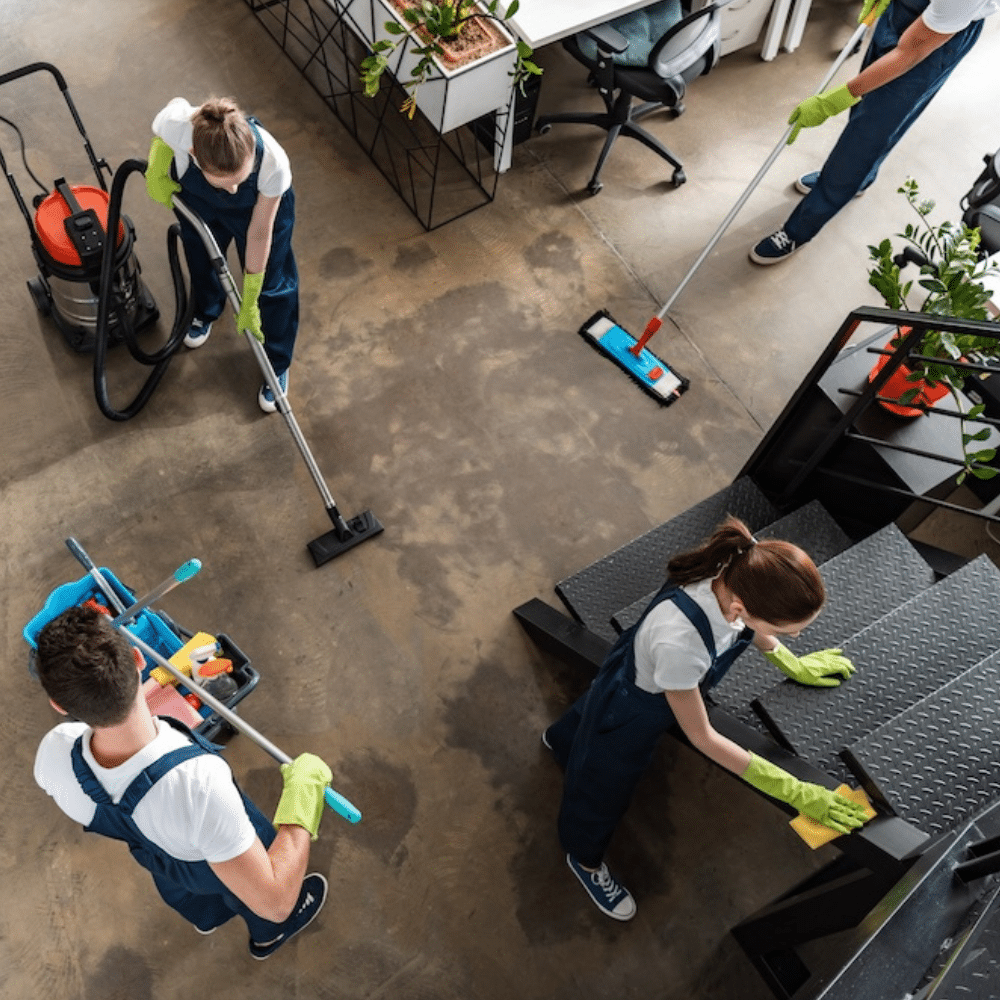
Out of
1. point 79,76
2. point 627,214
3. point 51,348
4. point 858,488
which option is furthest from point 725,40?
point 51,348

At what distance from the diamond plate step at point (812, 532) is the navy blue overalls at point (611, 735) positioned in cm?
64

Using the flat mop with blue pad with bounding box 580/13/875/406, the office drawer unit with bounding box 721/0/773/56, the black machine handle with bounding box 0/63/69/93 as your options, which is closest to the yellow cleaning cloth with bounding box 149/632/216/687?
the black machine handle with bounding box 0/63/69/93

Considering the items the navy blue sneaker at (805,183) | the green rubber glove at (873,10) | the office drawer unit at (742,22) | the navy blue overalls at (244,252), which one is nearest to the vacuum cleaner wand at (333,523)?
the navy blue overalls at (244,252)

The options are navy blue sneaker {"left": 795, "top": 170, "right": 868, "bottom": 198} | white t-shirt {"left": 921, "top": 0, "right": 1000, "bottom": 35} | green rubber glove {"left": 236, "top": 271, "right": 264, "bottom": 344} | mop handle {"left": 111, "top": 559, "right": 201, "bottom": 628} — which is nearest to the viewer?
mop handle {"left": 111, "top": 559, "right": 201, "bottom": 628}

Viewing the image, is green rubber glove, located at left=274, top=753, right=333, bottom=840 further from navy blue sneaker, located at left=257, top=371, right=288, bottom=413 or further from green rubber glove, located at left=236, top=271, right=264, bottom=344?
navy blue sneaker, located at left=257, top=371, right=288, bottom=413

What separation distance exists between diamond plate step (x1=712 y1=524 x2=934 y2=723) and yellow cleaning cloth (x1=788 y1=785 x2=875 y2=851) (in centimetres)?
47

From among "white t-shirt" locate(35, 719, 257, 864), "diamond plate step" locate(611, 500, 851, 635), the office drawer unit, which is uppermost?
the office drawer unit

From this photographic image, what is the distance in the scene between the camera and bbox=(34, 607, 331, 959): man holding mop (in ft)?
6.27

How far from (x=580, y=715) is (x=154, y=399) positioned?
6.80 feet

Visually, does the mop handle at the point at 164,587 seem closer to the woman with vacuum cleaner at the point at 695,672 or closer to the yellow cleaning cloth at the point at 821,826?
the woman with vacuum cleaner at the point at 695,672

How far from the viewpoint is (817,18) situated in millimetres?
5262

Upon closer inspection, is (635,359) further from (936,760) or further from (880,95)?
(936,760)

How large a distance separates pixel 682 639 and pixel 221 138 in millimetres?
1817

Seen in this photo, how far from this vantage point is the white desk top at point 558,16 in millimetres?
3869
